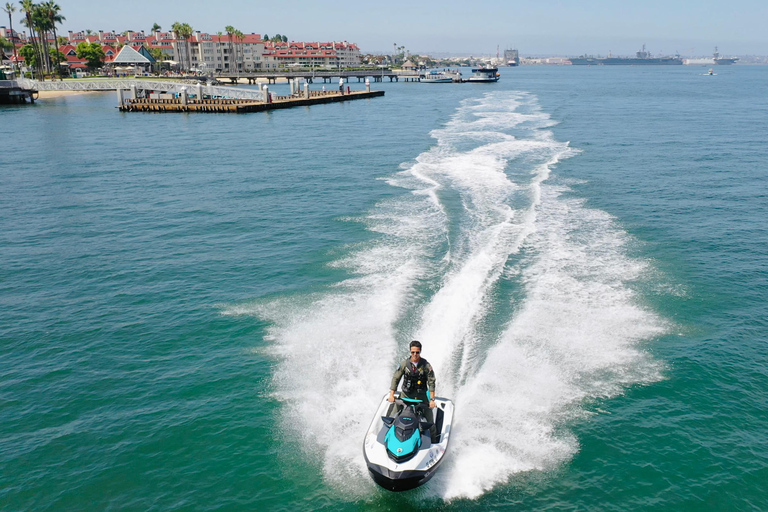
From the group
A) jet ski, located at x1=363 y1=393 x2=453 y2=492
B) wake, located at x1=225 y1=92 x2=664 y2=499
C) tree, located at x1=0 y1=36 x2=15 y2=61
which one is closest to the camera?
jet ski, located at x1=363 y1=393 x2=453 y2=492

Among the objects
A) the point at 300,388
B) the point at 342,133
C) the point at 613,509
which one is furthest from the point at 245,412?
the point at 342,133

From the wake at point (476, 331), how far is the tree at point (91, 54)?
17099 centimetres

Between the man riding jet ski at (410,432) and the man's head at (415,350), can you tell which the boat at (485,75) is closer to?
the man riding jet ski at (410,432)

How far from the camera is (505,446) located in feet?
47.0

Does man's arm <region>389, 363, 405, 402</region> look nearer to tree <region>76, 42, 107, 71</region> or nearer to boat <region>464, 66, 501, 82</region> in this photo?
boat <region>464, 66, 501, 82</region>

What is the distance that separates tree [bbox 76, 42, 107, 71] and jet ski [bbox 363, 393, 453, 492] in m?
190

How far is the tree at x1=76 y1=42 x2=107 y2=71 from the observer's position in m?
170

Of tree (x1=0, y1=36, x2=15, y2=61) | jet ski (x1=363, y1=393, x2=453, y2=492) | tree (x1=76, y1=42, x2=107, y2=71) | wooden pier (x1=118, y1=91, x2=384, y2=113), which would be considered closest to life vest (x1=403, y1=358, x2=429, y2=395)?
jet ski (x1=363, y1=393, x2=453, y2=492)

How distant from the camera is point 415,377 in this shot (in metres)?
13.7

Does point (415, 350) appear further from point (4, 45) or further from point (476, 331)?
point (4, 45)

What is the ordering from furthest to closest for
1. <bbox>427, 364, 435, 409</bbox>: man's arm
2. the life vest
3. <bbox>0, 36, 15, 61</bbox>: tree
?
1. <bbox>0, 36, 15, 61</bbox>: tree
2. <bbox>427, 364, 435, 409</bbox>: man's arm
3. the life vest

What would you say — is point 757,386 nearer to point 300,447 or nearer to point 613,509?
point 613,509

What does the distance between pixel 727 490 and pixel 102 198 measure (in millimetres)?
37423

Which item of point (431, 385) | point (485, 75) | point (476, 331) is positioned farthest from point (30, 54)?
point (431, 385)
